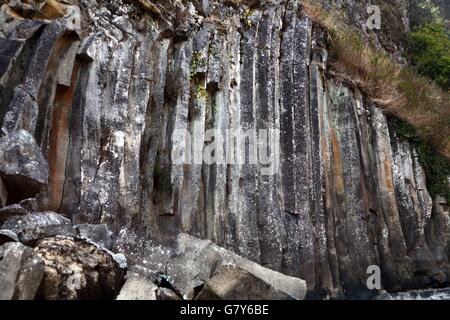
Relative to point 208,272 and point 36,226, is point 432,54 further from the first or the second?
point 36,226

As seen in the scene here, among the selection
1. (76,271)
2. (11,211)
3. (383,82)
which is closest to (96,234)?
(11,211)

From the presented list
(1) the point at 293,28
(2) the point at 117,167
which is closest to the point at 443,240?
(1) the point at 293,28

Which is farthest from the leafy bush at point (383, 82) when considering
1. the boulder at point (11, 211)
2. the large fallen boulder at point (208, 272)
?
the boulder at point (11, 211)

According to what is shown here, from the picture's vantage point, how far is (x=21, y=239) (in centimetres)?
629

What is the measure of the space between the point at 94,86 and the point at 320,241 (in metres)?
5.66

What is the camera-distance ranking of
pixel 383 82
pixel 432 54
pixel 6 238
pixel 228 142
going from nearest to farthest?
pixel 6 238
pixel 228 142
pixel 383 82
pixel 432 54

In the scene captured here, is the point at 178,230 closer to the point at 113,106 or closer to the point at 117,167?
the point at 117,167

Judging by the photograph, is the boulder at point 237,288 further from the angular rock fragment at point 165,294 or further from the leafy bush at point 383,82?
the leafy bush at point 383,82

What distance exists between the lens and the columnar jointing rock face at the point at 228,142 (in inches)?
361

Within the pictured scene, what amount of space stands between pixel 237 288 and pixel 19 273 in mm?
2147

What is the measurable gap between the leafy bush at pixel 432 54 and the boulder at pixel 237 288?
16.0 meters

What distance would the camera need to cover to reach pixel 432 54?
20703mm

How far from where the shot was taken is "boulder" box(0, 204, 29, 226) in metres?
6.83

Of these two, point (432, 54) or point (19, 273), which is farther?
point (432, 54)
